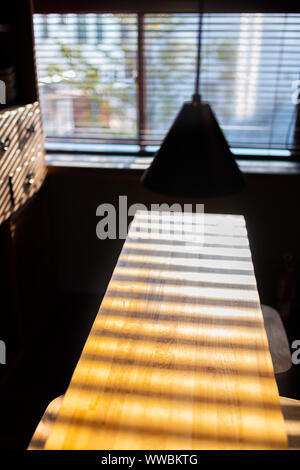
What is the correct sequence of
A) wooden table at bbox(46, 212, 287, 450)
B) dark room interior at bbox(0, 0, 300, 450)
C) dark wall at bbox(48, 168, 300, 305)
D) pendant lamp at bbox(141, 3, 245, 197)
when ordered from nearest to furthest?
wooden table at bbox(46, 212, 287, 450) → pendant lamp at bbox(141, 3, 245, 197) → dark room interior at bbox(0, 0, 300, 450) → dark wall at bbox(48, 168, 300, 305)

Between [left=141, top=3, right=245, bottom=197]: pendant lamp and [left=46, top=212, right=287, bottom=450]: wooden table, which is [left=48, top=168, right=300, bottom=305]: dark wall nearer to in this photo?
[left=46, top=212, right=287, bottom=450]: wooden table

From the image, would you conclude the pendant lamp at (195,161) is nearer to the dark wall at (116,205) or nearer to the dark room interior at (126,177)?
the dark room interior at (126,177)

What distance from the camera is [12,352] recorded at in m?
2.39

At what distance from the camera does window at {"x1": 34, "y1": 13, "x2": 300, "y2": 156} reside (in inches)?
104

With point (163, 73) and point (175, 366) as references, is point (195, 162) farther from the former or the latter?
point (163, 73)

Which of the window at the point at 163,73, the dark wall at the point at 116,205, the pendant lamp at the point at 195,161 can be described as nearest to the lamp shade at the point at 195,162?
the pendant lamp at the point at 195,161

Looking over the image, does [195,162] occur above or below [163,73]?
below

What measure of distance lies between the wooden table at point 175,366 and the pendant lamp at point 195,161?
468 mm

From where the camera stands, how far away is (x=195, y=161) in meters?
1.13

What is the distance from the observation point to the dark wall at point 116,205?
2.62 meters

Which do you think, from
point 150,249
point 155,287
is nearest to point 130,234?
point 150,249

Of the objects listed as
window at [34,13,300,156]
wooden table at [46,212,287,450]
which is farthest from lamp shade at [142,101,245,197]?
window at [34,13,300,156]

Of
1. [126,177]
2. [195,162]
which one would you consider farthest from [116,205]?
[195,162]

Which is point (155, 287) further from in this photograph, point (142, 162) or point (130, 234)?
point (142, 162)
